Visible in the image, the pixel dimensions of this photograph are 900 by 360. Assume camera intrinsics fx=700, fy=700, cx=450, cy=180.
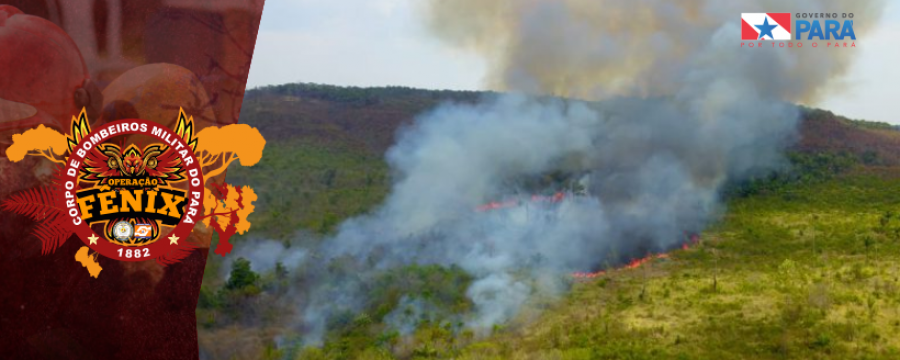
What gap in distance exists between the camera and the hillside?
2100 cm

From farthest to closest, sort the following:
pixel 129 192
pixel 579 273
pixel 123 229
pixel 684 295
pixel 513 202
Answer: pixel 513 202, pixel 579 273, pixel 684 295, pixel 129 192, pixel 123 229

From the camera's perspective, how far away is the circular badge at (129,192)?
56.2ft

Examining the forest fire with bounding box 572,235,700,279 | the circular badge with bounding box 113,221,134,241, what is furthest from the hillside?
the circular badge with bounding box 113,221,134,241

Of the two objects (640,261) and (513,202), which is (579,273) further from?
(513,202)

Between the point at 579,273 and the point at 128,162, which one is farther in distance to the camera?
the point at 579,273

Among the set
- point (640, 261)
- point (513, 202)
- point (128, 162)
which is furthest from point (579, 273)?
point (128, 162)

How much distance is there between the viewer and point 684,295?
84.1 feet

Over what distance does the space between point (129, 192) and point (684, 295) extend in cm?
1891

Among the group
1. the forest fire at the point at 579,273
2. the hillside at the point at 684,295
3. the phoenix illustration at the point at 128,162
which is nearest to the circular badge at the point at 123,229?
the phoenix illustration at the point at 128,162

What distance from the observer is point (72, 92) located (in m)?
17.7

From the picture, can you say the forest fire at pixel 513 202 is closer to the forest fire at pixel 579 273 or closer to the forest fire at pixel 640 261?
the forest fire at pixel 579 273

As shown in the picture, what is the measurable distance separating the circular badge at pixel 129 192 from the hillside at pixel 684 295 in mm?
5021

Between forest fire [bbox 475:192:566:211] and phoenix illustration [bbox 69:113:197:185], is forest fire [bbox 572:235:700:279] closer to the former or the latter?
forest fire [bbox 475:192:566:211]

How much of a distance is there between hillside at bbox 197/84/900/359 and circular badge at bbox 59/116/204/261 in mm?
5021
